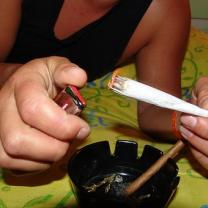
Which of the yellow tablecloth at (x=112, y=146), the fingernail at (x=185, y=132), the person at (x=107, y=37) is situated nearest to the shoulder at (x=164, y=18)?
the person at (x=107, y=37)

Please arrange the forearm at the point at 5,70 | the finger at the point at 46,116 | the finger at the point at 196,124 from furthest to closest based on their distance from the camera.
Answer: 1. the forearm at the point at 5,70
2. the finger at the point at 196,124
3. the finger at the point at 46,116

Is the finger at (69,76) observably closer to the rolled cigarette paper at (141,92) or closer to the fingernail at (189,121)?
the rolled cigarette paper at (141,92)

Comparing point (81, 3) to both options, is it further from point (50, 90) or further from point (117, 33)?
point (50, 90)

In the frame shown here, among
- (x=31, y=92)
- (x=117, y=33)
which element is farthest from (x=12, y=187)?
(x=117, y=33)

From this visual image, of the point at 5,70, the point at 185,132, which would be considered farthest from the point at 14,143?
the point at 5,70

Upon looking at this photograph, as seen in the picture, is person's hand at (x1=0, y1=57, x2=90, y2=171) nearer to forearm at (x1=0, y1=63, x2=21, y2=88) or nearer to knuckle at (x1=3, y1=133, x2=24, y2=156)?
knuckle at (x1=3, y1=133, x2=24, y2=156)

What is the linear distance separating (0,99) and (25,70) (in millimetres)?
39

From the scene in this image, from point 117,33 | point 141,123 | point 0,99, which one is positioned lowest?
point 141,123

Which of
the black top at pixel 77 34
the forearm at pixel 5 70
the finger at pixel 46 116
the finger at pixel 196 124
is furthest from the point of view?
the black top at pixel 77 34

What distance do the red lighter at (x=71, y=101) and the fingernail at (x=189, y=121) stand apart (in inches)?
6.0

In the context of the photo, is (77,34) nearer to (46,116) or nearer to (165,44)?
(165,44)

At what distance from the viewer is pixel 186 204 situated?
1.72 ft

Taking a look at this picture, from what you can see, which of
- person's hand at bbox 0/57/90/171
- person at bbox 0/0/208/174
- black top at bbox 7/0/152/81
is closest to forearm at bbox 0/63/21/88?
person at bbox 0/0/208/174

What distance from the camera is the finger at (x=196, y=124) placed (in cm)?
45
